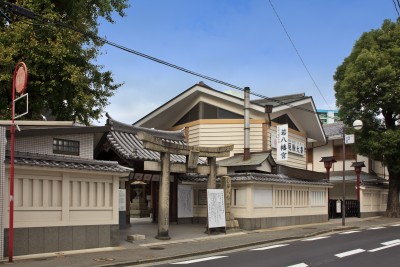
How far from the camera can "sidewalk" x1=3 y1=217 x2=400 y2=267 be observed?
12305 millimetres

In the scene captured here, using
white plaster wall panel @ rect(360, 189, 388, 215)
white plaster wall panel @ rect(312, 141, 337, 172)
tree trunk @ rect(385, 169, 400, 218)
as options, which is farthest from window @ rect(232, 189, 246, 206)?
white plaster wall panel @ rect(312, 141, 337, 172)

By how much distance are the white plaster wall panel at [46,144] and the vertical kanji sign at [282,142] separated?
1275 cm

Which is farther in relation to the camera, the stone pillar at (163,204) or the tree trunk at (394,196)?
the tree trunk at (394,196)

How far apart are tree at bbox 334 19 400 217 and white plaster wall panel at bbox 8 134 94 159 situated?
2013cm

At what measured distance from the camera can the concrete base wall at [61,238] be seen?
12.8 meters

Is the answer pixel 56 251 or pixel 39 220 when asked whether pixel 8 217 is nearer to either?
pixel 39 220

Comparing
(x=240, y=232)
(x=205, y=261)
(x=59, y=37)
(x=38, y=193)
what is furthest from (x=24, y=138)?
(x=240, y=232)

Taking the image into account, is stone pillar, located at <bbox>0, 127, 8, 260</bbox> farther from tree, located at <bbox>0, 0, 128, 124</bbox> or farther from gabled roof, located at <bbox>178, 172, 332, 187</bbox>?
gabled roof, located at <bbox>178, 172, 332, 187</bbox>

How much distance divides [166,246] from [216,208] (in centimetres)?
403

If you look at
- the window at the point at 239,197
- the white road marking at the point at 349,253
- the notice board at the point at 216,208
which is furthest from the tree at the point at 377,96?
the white road marking at the point at 349,253

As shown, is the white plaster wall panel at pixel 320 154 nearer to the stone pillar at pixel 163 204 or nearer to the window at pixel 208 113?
the window at pixel 208 113

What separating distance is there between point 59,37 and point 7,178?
6.78 meters

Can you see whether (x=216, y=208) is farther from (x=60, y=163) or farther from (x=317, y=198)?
(x=317, y=198)

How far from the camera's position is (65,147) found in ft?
52.2
